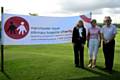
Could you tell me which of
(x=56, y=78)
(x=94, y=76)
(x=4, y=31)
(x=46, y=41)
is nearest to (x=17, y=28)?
(x=4, y=31)

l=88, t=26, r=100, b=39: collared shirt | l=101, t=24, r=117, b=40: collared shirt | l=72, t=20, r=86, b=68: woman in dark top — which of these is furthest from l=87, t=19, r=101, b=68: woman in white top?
l=101, t=24, r=117, b=40: collared shirt

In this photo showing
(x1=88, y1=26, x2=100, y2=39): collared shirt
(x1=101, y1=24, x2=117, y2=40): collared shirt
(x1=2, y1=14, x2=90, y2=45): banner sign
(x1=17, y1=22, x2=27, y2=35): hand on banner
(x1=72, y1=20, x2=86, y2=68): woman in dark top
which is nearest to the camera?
(x1=2, y1=14, x2=90, y2=45): banner sign

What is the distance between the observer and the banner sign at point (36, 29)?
1339 centimetres

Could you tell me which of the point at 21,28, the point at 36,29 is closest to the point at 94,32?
the point at 36,29

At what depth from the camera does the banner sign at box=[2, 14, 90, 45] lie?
43.9ft

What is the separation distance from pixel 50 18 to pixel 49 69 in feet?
6.61

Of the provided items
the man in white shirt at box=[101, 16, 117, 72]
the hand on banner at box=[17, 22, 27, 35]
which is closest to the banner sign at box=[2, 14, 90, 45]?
the hand on banner at box=[17, 22, 27, 35]

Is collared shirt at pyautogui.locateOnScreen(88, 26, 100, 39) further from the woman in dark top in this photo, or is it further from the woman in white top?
the woman in dark top

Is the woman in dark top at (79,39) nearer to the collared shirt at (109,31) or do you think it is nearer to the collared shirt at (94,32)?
the collared shirt at (94,32)

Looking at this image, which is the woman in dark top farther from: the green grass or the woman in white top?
the green grass

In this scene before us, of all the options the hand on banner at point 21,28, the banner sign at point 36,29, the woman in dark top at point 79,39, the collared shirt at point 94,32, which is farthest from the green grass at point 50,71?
the hand on banner at point 21,28

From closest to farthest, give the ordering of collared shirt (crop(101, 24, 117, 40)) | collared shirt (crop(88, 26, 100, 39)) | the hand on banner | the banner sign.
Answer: the banner sign
the hand on banner
collared shirt (crop(101, 24, 117, 40))
collared shirt (crop(88, 26, 100, 39))

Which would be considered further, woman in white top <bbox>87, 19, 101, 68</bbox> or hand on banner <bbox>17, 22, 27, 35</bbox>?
woman in white top <bbox>87, 19, 101, 68</bbox>

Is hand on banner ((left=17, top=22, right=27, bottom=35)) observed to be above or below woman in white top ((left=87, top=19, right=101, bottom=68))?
above
